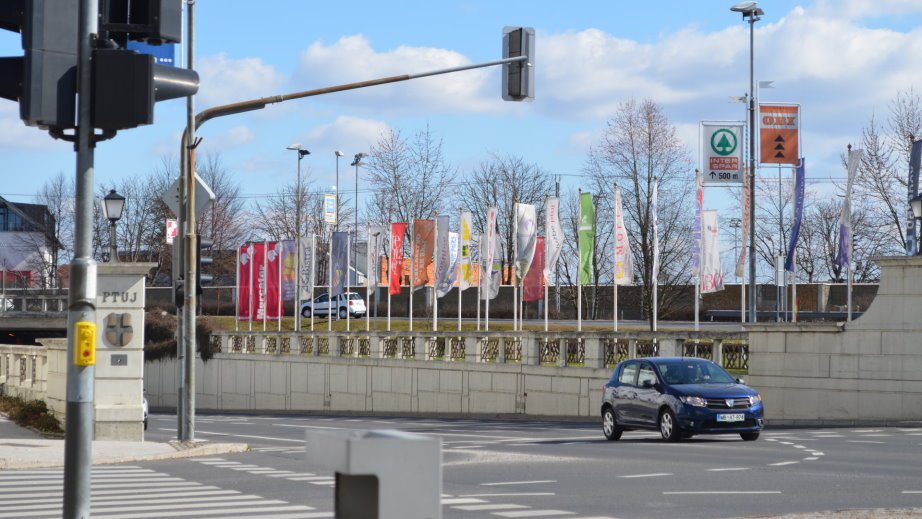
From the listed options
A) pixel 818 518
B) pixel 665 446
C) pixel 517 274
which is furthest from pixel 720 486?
pixel 517 274

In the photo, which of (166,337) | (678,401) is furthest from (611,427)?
(166,337)

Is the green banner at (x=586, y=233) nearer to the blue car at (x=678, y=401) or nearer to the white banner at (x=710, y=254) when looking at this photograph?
the white banner at (x=710, y=254)

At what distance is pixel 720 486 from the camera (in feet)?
49.4

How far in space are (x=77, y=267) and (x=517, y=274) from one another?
41256 millimetres

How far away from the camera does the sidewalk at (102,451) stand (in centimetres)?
1877

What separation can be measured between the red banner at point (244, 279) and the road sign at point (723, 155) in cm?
2430

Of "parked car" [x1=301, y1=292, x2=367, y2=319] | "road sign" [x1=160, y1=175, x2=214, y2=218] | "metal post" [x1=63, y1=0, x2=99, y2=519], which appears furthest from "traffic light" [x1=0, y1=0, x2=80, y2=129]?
"parked car" [x1=301, y1=292, x2=367, y2=319]

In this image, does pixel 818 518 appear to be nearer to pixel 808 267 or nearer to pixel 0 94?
pixel 0 94

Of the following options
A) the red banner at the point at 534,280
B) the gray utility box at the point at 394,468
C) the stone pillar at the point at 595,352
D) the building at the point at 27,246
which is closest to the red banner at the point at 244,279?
the red banner at the point at 534,280

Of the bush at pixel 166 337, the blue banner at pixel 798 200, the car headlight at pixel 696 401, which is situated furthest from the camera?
the bush at pixel 166 337

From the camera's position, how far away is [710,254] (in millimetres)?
42688

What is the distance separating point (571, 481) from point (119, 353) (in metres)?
11.0

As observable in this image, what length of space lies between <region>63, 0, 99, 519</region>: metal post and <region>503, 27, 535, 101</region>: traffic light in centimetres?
1408

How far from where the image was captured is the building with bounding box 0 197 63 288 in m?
98.0
